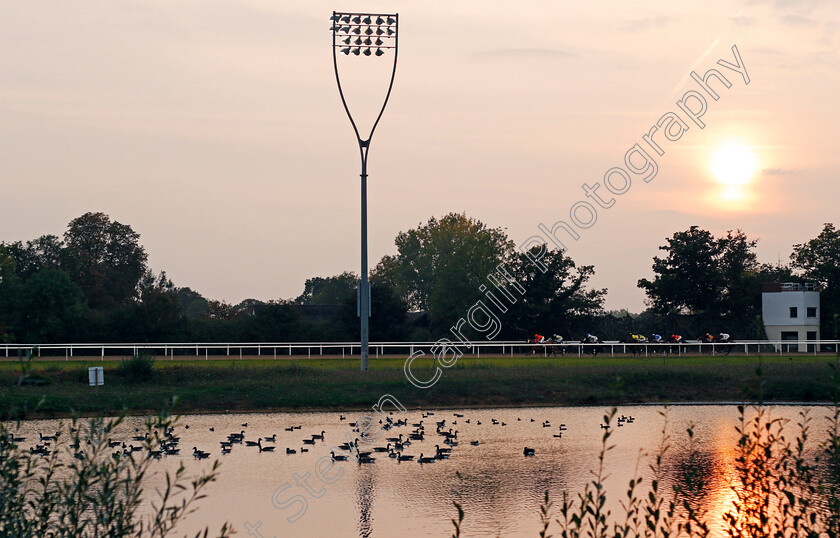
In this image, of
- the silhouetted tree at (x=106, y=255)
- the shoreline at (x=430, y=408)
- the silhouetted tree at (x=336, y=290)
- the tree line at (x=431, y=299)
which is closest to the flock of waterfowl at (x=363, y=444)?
the shoreline at (x=430, y=408)

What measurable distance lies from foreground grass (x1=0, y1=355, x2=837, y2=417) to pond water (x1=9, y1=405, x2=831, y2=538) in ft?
10.4

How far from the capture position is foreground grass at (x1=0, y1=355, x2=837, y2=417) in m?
38.7

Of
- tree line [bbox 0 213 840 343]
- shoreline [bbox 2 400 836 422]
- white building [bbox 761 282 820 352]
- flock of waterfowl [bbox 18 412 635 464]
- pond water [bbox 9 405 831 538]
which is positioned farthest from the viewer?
white building [bbox 761 282 820 352]

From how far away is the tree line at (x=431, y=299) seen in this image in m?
68.7

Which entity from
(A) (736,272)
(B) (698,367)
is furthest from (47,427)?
(A) (736,272)

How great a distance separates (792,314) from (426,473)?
6535 centimetres

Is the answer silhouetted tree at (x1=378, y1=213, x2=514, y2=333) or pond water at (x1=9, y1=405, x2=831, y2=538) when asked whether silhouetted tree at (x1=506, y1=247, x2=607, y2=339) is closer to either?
silhouetted tree at (x1=378, y1=213, x2=514, y2=333)

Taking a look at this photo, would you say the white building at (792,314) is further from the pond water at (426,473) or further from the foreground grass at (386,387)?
the pond water at (426,473)

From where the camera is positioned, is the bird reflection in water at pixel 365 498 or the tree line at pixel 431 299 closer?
the bird reflection in water at pixel 365 498

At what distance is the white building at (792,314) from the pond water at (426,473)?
48.8 metres

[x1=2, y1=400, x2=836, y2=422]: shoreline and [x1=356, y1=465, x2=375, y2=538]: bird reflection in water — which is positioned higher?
[x1=2, y1=400, x2=836, y2=422]: shoreline

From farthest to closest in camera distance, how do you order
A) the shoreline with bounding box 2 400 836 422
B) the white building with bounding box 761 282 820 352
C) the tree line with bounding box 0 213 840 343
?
1. the white building with bounding box 761 282 820 352
2. the tree line with bounding box 0 213 840 343
3. the shoreline with bounding box 2 400 836 422

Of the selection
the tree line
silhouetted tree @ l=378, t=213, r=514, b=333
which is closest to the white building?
the tree line

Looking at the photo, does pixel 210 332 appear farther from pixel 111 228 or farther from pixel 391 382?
pixel 111 228
